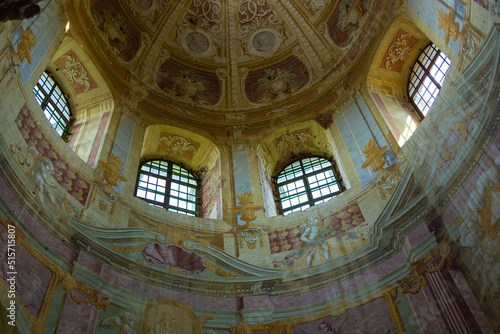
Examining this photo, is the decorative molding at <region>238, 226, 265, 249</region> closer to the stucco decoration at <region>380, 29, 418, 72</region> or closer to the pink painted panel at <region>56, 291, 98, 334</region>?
the pink painted panel at <region>56, 291, 98, 334</region>

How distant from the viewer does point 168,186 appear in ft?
43.4

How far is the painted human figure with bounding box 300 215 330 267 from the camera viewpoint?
989cm

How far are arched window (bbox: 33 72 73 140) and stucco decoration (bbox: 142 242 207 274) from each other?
467cm

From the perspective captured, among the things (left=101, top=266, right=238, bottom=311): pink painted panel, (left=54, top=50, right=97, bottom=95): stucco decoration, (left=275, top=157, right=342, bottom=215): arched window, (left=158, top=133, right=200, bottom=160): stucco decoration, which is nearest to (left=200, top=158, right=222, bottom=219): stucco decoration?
(left=158, top=133, right=200, bottom=160): stucco decoration

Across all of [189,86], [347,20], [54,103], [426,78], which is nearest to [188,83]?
[189,86]

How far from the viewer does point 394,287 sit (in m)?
8.33

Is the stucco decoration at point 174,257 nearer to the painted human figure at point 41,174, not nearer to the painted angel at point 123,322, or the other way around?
the painted angel at point 123,322

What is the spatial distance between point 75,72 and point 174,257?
6728 millimetres

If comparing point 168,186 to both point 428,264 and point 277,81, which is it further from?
point 428,264

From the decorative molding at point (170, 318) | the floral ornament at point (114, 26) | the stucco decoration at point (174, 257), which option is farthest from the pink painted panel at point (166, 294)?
the floral ornament at point (114, 26)

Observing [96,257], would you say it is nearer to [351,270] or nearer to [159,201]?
[159,201]

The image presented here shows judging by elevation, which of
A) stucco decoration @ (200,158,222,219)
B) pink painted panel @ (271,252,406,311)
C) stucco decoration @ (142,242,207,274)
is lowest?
pink painted panel @ (271,252,406,311)

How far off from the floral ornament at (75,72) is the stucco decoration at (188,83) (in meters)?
2.99

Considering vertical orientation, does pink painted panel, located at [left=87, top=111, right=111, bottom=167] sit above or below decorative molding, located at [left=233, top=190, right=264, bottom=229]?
above
